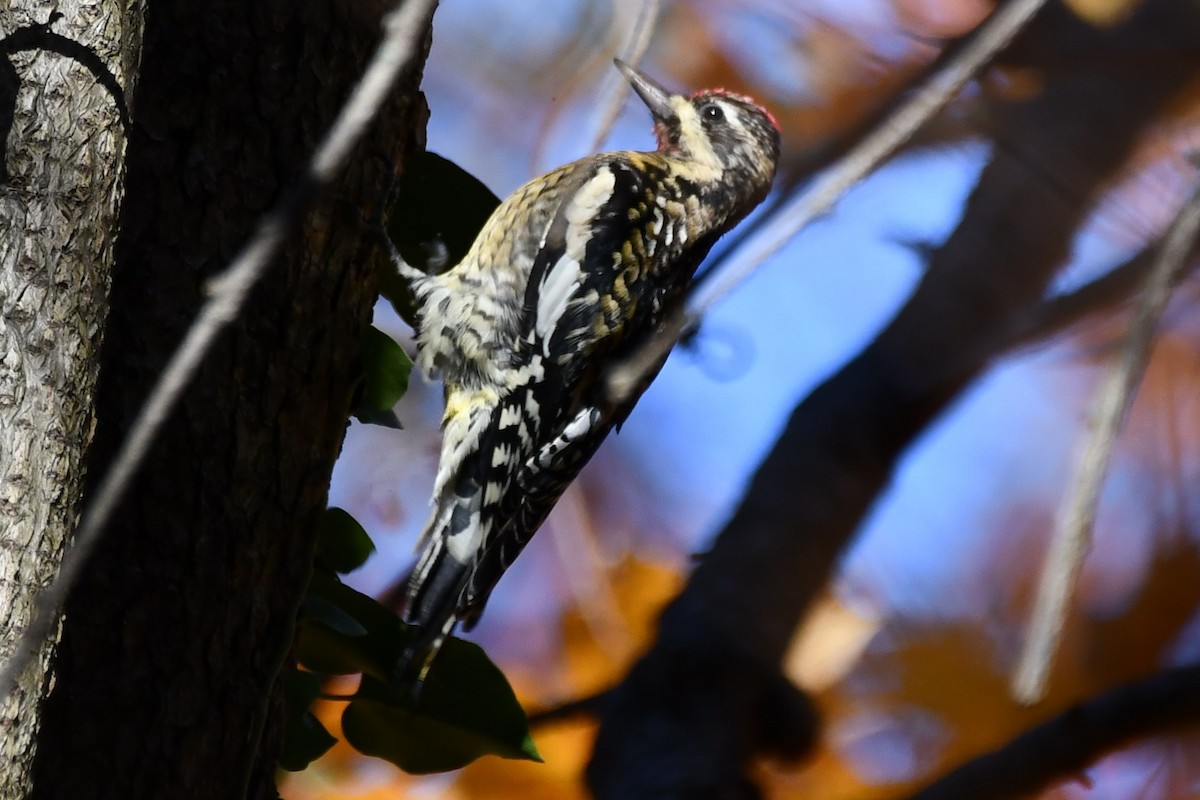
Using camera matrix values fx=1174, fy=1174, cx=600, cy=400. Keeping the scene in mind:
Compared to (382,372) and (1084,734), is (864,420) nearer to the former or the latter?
(1084,734)

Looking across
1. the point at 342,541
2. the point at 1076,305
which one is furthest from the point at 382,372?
the point at 1076,305

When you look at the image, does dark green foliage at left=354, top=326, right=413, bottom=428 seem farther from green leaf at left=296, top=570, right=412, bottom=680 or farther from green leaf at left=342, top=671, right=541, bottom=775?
green leaf at left=342, top=671, right=541, bottom=775

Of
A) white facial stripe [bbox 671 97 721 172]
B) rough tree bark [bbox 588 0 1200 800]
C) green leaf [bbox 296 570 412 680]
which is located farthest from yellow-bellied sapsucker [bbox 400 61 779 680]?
rough tree bark [bbox 588 0 1200 800]

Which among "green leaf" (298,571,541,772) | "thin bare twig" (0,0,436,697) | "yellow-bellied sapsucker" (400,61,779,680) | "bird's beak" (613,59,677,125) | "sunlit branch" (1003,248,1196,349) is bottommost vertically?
"green leaf" (298,571,541,772)

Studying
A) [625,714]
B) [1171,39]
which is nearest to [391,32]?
[625,714]

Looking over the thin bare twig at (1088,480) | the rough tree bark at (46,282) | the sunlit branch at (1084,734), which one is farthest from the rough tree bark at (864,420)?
the thin bare twig at (1088,480)

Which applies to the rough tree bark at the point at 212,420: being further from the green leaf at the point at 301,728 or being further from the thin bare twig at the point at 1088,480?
the thin bare twig at the point at 1088,480
